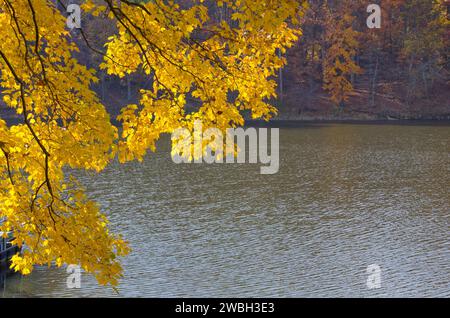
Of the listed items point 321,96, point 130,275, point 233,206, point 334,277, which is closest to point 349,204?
point 233,206

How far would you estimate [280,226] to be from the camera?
29328 mm

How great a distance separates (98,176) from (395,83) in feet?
174

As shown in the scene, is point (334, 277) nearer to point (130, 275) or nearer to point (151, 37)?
point (130, 275)

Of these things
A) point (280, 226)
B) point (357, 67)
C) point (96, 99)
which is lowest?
point (280, 226)

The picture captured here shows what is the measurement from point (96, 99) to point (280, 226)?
2081 centimetres

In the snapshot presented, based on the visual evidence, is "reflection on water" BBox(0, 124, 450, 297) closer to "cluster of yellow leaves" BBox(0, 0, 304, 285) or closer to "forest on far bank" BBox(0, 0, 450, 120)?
"cluster of yellow leaves" BBox(0, 0, 304, 285)

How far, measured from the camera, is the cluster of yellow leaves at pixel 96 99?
826cm

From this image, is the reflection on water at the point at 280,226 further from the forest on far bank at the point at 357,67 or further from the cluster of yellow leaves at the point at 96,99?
the forest on far bank at the point at 357,67

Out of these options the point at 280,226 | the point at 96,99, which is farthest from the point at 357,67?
the point at 96,99

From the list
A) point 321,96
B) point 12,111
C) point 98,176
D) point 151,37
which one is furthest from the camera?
point 321,96

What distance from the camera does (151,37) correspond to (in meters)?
8.64

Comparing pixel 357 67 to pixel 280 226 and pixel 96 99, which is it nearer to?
pixel 280 226

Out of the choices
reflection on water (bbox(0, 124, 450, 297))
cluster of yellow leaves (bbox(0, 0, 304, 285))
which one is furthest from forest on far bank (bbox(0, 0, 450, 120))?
cluster of yellow leaves (bbox(0, 0, 304, 285))

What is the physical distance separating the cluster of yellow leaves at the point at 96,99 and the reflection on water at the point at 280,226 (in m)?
12.0
